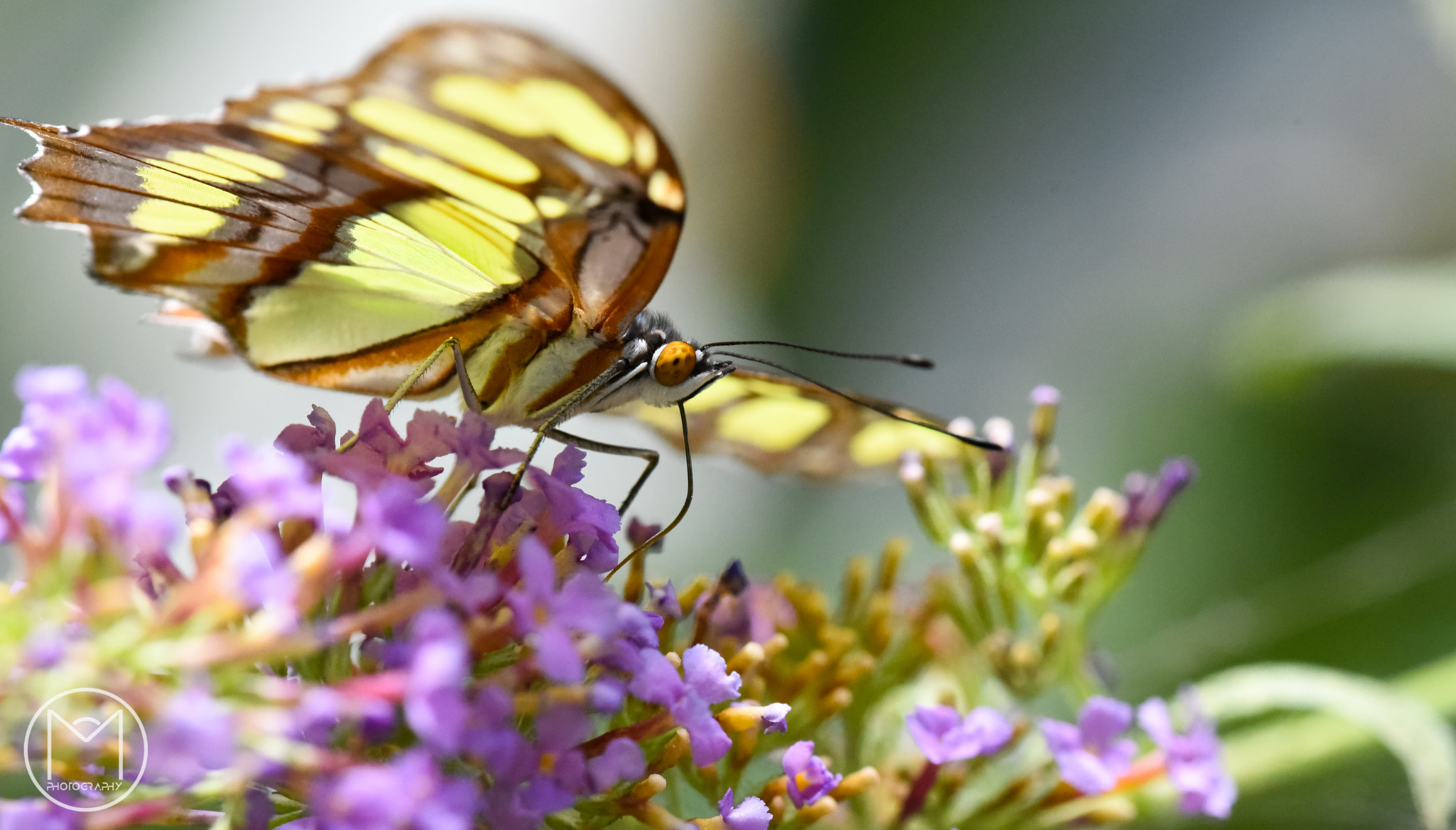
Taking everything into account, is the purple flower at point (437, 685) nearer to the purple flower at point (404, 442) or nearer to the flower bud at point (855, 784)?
the purple flower at point (404, 442)

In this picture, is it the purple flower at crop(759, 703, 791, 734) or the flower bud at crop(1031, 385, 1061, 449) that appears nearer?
the purple flower at crop(759, 703, 791, 734)

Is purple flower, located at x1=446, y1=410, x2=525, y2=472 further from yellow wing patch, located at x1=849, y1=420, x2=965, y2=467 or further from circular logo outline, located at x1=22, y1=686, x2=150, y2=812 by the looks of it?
yellow wing patch, located at x1=849, y1=420, x2=965, y2=467

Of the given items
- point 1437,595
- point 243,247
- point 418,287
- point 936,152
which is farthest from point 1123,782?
point 936,152

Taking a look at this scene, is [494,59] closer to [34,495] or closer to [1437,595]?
[1437,595]

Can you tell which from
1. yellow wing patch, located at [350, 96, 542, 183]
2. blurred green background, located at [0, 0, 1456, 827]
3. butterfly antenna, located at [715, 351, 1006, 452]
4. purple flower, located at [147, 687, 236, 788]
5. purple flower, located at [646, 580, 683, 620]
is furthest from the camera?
blurred green background, located at [0, 0, 1456, 827]

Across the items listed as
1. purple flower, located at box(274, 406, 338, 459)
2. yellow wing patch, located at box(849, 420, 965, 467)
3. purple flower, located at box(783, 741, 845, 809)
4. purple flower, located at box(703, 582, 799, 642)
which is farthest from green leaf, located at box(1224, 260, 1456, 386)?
purple flower, located at box(274, 406, 338, 459)

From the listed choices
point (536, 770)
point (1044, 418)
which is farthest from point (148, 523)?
point (1044, 418)

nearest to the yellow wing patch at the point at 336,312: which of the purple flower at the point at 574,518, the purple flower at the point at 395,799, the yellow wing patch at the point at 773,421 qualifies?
the purple flower at the point at 574,518
